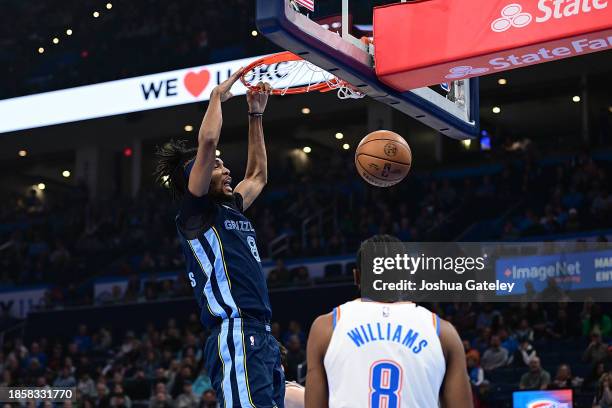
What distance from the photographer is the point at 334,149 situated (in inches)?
1043

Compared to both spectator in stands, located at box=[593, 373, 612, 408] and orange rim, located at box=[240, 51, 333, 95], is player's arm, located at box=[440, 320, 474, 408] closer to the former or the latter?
orange rim, located at box=[240, 51, 333, 95]

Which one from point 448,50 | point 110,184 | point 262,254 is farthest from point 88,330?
point 448,50

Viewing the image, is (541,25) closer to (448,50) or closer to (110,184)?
(448,50)

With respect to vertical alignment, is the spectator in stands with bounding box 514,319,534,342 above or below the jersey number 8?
above

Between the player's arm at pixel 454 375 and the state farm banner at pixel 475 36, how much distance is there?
108 inches

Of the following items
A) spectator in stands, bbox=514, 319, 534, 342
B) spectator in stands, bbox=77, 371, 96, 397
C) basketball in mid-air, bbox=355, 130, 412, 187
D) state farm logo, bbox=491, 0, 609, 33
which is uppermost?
state farm logo, bbox=491, 0, 609, 33

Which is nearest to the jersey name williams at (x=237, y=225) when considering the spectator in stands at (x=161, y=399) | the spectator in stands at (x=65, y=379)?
the spectator in stands at (x=161, y=399)

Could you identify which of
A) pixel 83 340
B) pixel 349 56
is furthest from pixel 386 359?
pixel 83 340

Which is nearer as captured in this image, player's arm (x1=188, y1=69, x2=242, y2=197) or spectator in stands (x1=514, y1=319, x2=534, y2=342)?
player's arm (x1=188, y1=69, x2=242, y2=197)

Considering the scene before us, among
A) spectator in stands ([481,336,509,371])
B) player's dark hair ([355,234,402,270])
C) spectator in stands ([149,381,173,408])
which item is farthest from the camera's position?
spectator in stands ([149,381,173,408])

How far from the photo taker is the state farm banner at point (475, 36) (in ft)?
18.8

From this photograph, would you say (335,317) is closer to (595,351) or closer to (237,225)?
(237,225)

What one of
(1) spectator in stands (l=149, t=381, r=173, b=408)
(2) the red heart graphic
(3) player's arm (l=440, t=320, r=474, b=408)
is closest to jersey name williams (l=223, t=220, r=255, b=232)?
(3) player's arm (l=440, t=320, r=474, b=408)
